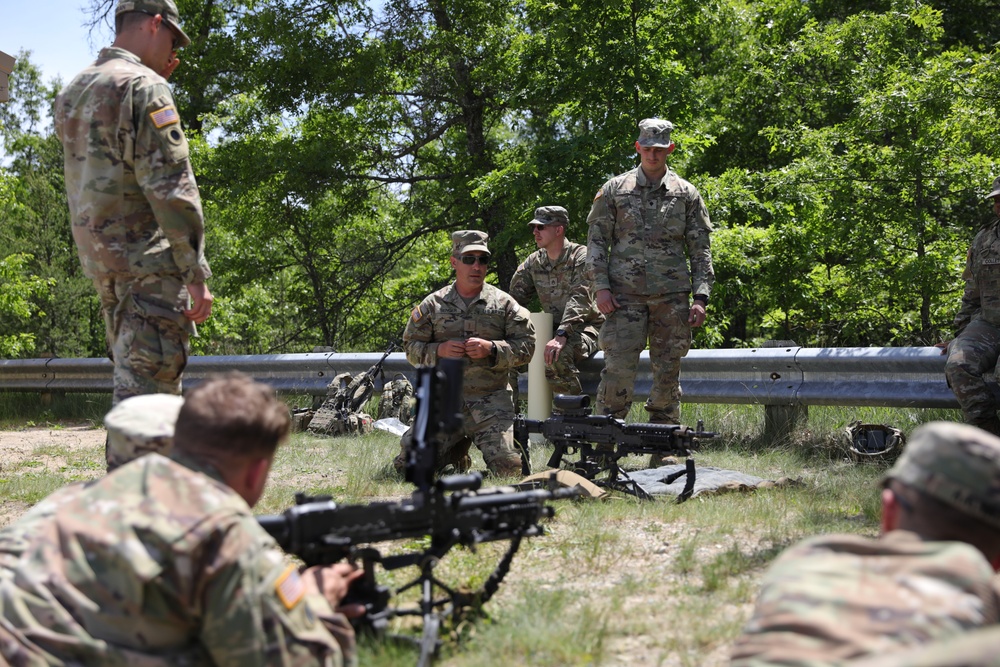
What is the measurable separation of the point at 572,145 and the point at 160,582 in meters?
10.3

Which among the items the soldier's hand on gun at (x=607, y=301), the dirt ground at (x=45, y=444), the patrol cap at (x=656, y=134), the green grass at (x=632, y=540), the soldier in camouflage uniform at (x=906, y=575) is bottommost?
the dirt ground at (x=45, y=444)

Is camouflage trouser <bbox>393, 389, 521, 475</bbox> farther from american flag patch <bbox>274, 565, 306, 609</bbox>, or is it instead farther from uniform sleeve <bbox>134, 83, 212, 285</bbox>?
american flag patch <bbox>274, 565, 306, 609</bbox>

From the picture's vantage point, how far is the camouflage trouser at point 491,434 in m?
7.57

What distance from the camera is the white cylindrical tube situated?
9.43 metres

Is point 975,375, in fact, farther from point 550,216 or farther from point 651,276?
point 550,216

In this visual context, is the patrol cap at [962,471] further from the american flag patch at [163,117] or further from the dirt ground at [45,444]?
the dirt ground at [45,444]

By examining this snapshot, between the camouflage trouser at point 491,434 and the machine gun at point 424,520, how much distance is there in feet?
12.1

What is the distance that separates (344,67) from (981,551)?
44.7 feet

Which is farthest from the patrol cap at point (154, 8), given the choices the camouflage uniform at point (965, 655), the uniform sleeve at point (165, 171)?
the camouflage uniform at point (965, 655)

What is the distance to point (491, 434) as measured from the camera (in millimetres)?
7711

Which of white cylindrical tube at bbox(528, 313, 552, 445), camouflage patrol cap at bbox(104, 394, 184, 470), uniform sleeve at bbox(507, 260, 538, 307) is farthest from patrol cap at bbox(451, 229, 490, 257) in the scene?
camouflage patrol cap at bbox(104, 394, 184, 470)

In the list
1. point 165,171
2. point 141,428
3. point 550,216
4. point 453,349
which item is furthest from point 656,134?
point 141,428

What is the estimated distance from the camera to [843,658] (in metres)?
2.02

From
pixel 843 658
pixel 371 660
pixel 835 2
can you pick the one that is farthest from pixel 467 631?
pixel 835 2
